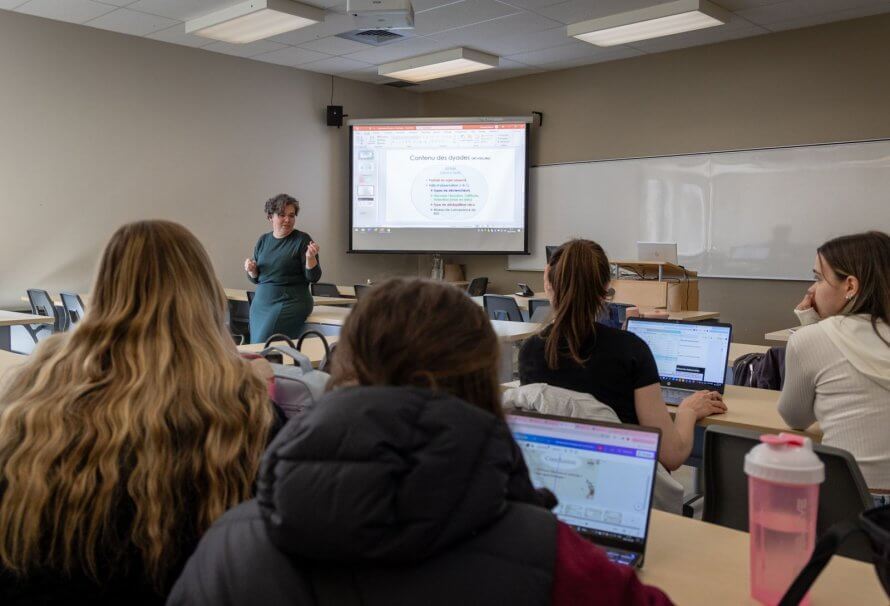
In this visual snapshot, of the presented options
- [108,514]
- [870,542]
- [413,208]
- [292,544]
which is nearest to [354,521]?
[292,544]

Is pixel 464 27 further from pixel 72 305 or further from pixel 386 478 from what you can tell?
pixel 386 478

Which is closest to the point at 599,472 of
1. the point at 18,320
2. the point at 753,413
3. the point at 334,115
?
the point at 753,413

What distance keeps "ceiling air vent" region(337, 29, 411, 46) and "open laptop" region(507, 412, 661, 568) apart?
595 centimetres

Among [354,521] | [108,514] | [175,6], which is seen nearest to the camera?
[354,521]

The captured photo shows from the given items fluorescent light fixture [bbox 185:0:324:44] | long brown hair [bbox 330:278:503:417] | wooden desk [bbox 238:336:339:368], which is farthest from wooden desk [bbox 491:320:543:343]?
long brown hair [bbox 330:278:503:417]

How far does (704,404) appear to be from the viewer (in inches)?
111

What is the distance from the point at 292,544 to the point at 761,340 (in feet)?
22.6

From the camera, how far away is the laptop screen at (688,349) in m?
3.09

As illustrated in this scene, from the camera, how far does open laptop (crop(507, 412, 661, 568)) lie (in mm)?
1413

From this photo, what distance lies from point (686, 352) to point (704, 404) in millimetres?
369

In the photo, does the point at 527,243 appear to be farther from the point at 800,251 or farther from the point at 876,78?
the point at 876,78

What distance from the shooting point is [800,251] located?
22.0 ft

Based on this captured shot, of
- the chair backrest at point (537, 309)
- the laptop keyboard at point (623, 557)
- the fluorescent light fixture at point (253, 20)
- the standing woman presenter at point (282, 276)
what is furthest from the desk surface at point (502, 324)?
the laptop keyboard at point (623, 557)

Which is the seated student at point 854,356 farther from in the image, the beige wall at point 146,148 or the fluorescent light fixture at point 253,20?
the beige wall at point 146,148
